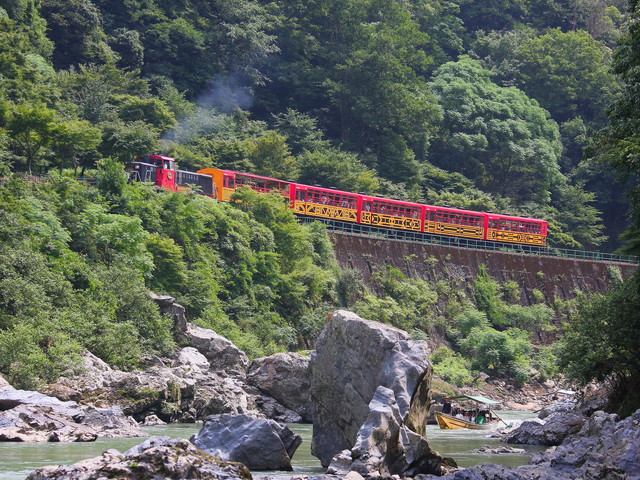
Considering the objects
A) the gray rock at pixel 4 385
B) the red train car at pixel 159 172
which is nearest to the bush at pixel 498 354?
the red train car at pixel 159 172

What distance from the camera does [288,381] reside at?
28297 millimetres

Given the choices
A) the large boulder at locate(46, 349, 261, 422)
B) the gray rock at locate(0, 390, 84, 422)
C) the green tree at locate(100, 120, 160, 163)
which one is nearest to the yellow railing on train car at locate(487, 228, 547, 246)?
the green tree at locate(100, 120, 160, 163)

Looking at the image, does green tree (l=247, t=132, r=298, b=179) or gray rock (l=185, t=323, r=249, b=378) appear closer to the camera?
gray rock (l=185, t=323, r=249, b=378)

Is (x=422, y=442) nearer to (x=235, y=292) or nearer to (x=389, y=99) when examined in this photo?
(x=235, y=292)

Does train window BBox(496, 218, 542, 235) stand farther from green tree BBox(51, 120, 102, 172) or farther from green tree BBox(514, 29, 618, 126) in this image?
green tree BBox(51, 120, 102, 172)

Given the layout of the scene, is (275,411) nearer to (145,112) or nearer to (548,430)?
(548,430)

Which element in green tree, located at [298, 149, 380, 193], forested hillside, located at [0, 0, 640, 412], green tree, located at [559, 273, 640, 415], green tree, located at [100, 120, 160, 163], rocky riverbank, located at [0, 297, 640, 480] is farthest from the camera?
green tree, located at [298, 149, 380, 193]

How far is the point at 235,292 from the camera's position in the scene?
3897cm

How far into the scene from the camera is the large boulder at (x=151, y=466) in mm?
11336

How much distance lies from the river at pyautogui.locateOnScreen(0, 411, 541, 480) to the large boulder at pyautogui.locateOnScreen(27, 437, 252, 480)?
2261mm

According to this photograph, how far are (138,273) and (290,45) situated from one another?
113 feet

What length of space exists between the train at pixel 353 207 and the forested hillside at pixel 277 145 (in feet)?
5.33

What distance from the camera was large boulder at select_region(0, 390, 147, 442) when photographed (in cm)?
1922

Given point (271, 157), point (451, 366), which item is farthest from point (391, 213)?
point (451, 366)
